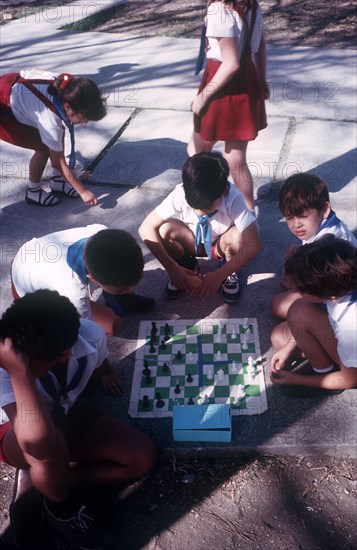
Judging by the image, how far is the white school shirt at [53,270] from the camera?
238 cm

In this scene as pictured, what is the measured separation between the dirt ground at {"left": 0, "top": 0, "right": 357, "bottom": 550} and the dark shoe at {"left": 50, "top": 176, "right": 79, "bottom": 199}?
2.07 m

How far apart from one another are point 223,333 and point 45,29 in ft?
19.3

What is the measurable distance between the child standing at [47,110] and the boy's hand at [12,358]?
1.85 metres

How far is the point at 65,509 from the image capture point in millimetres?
1967

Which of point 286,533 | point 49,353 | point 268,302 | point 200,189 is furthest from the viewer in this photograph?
point 268,302

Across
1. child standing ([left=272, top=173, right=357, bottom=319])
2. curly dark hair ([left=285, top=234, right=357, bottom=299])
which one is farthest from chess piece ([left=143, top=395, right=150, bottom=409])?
child standing ([left=272, top=173, right=357, bottom=319])

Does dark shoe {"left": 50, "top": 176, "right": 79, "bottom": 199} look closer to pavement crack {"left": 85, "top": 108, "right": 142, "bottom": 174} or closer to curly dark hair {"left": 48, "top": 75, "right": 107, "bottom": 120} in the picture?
pavement crack {"left": 85, "top": 108, "right": 142, "bottom": 174}

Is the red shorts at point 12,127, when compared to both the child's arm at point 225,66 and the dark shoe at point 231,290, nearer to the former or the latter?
the child's arm at point 225,66

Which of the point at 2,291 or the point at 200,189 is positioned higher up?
the point at 200,189

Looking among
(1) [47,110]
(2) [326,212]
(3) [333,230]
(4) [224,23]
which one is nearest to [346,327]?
(3) [333,230]

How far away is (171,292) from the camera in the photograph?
2945 mm

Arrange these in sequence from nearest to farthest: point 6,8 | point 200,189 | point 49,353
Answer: point 49,353 → point 200,189 → point 6,8

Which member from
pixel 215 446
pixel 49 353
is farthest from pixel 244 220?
pixel 49 353

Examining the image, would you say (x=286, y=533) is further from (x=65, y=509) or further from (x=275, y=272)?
(x=275, y=272)
